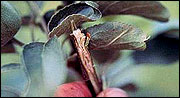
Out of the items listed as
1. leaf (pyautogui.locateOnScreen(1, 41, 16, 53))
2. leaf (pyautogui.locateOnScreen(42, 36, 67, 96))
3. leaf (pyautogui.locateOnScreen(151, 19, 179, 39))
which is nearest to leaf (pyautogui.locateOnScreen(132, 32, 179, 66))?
leaf (pyautogui.locateOnScreen(151, 19, 179, 39))

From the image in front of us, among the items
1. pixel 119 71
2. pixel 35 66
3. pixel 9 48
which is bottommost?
pixel 119 71

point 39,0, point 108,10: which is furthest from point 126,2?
point 39,0

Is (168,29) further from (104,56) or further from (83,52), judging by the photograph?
(83,52)

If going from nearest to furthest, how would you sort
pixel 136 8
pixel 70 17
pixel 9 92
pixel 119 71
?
1. pixel 70 17
2. pixel 9 92
3. pixel 136 8
4. pixel 119 71

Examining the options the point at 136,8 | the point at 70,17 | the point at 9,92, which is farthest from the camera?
the point at 136,8

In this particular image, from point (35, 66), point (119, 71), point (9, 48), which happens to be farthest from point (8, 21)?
point (119, 71)

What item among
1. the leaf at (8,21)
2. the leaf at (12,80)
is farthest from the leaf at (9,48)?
the leaf at (8,21)

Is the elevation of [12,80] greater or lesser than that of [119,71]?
greater
